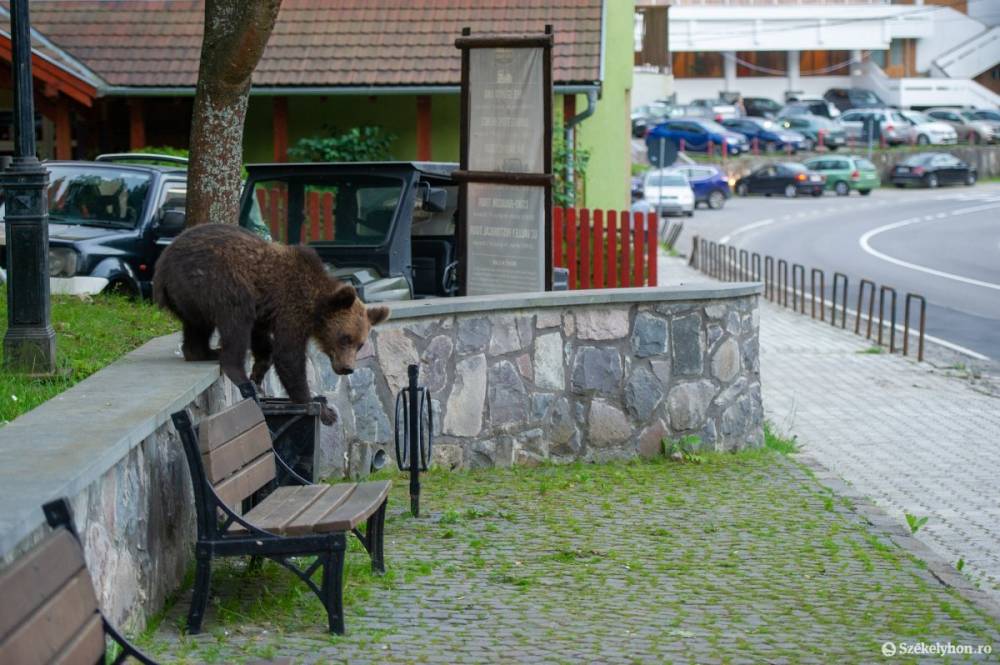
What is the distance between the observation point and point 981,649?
19.5 ft

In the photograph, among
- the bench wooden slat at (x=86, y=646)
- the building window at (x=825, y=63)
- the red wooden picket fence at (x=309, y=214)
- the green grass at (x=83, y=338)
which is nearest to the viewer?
the bench wooden slat at (x=86, y=646)

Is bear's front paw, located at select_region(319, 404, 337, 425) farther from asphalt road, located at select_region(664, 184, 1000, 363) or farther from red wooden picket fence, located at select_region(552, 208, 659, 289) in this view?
asphalt road, located at select_region(664, 184, 1000, 363)

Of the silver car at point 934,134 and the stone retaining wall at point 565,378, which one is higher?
the silver car at point 934,134

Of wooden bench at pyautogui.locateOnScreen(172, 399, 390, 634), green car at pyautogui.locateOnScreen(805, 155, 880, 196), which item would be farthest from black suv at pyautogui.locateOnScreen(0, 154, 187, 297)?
green car at pyautogui.locateOnScreen(805, 155, 880, 196)

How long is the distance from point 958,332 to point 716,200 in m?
32.3

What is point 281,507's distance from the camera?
6.19 m

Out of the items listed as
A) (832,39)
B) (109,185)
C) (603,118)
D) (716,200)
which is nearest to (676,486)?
(109,185)

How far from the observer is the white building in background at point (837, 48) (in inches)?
3501

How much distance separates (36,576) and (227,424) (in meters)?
2.42

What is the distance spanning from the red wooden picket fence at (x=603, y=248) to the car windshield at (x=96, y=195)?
4.55 meters

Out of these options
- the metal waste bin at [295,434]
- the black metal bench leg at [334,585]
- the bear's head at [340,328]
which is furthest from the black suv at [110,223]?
the black metal bench leg at [334,585]

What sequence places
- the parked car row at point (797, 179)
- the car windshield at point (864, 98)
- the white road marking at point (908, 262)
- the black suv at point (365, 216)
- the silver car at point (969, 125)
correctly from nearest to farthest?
the black suv at point (365, 216), the white road marking at point (908, 262), the parked car row at point (797, 179), the silver car at point (969, 125), the car windshield at point (864, 98)

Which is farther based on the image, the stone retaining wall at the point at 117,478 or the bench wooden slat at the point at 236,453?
the bench wooden slat at the point at 236,453

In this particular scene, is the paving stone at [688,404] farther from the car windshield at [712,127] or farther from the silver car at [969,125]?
the silver car at [969,125]
